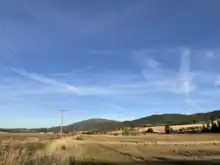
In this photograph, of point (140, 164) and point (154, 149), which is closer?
point (140, 164)

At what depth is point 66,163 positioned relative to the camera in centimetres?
2105

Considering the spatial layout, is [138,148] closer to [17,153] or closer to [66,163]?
[66,163]

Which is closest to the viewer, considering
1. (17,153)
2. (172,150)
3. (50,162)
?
(17,153)

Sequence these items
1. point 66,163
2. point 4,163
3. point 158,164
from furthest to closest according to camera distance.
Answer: point 158,164
point 66,163
point 4,163

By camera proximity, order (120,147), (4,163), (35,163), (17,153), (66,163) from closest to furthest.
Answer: (4,163) < (17,153) < (35,163) < (66,163) < (120,147)

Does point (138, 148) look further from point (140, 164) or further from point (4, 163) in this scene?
point (4, 163)

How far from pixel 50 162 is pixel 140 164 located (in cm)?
1547

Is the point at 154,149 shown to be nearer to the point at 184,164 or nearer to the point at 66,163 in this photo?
the point at 184,164

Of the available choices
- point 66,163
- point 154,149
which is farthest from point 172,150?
point 66,163

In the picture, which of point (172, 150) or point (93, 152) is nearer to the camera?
point (93, 152)

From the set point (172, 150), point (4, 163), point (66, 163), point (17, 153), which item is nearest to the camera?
point (4, 163)

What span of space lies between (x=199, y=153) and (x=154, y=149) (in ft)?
23.1

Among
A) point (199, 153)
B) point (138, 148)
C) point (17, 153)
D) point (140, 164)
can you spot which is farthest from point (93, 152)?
point (17, 153)

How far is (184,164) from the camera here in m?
34.4
